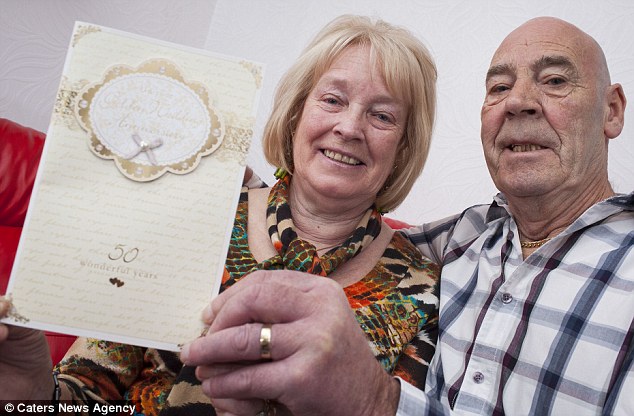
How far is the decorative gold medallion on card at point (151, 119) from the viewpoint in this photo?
0.70 m

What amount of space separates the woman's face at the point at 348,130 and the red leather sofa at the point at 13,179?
2.99 feet

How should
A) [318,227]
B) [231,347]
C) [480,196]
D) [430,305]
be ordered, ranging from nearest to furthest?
[231,347] → [430,305] → [318,227] → [480,196]

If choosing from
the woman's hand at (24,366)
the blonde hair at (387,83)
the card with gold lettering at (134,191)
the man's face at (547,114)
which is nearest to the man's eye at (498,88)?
the man's face at (547,114)

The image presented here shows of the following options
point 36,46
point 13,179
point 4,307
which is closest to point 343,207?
point 4,307

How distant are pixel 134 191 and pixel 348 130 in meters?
0.56

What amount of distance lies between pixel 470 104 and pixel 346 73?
0.95 meters

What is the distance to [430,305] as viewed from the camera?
114 centimetres

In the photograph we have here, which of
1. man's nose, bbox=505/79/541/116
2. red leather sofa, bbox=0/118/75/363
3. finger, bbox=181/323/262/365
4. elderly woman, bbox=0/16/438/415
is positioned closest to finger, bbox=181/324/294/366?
finger, bbox=181/323/262/365

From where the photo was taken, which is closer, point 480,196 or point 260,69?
point 260,69

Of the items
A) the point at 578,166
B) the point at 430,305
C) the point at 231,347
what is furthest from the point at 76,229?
the point at 578,166

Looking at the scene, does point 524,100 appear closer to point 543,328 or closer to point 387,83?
point 387,83

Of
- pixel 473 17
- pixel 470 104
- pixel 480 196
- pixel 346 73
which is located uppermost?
pixel 473 17

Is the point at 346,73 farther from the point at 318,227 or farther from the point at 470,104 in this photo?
the point at 470,104

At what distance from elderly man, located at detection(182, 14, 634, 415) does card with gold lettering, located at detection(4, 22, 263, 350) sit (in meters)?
0.08
